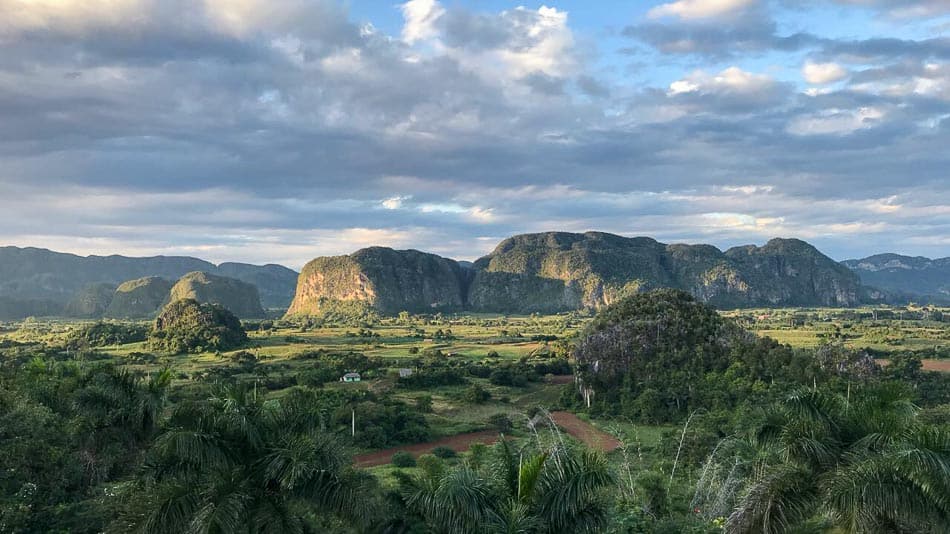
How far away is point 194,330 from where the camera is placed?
9412 centimetres

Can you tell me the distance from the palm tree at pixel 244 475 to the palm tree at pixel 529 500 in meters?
1.35

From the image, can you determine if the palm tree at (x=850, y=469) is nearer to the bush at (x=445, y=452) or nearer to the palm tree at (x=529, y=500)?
the palm tree at (x=529, y=500)

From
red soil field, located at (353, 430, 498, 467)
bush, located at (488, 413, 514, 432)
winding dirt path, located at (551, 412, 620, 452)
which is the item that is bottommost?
winding dirt path, located at (551, 412, 620, 452)

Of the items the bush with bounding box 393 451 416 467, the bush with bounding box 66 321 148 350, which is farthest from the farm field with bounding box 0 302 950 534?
the bush with bounding box 66 321 148 350

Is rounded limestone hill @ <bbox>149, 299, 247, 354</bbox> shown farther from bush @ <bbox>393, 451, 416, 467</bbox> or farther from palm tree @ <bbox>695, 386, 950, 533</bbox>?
palm tree @ <bbox>695, 386, 950, 533</bbox>

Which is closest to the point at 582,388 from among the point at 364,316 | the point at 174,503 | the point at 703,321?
the point at 703,321

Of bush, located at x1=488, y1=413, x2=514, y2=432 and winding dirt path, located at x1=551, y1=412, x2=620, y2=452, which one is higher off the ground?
bush, located at x1=488, y1=413, x2=514, y2=432

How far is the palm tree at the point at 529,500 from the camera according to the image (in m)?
9.47

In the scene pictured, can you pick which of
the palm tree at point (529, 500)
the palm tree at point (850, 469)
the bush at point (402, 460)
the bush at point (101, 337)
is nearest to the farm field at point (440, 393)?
the bush at point (402, 460)

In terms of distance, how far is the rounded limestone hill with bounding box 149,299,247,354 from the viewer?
89.5 metres

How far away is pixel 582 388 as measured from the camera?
53625 mm

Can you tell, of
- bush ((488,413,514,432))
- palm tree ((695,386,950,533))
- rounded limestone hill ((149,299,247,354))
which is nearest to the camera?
palm tree ((695,386,950,533))

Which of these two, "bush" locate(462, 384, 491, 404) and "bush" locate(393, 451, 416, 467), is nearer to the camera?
"bush" locate(393, 451, 416, 467)

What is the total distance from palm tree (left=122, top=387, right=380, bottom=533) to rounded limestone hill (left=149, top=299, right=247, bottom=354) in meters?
86.7
